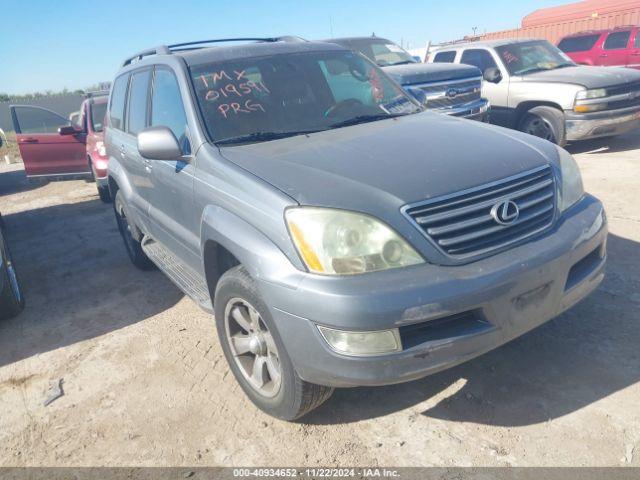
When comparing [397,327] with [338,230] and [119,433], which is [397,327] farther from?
[119,433]

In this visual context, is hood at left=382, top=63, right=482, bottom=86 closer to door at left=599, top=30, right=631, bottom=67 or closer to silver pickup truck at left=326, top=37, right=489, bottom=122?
silver pickup truck at left=326, top=37, right=489, bottom=122

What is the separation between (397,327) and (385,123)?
1609mm

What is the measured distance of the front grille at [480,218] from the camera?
2.18 m

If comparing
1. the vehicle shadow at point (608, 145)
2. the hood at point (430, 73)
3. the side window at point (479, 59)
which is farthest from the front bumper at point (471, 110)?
the vehicle shadow at point (608, 145)

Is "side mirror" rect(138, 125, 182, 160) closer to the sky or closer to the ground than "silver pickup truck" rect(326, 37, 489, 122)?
closer to the sky

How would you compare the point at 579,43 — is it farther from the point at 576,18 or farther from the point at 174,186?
the point at 174,186

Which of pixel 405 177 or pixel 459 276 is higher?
pixel 405 177

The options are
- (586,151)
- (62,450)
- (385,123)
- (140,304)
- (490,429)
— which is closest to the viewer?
(490,429)

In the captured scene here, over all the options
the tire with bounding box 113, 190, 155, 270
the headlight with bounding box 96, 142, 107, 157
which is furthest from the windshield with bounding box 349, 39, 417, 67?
the tire with bounding box 113, 190, 155, 270

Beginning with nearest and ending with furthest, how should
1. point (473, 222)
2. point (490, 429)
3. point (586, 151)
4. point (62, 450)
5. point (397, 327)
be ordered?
1. point (397, 327)
2. point (473, 222)
3. point (490, 429)
4. point (62, 450)
5. point (586, 151)

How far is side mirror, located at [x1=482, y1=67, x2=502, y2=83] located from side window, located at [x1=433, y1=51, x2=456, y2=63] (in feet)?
4.49

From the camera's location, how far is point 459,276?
2.11m

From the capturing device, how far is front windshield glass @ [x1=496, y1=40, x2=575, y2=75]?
8336 mm

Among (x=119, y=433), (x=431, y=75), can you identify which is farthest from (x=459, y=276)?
(x=431, y=75)
